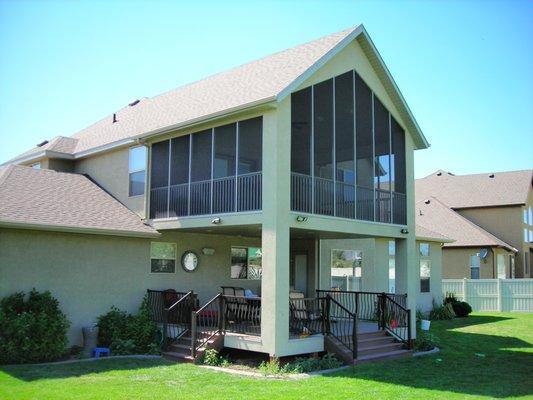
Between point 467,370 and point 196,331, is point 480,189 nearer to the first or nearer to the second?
point 467,370

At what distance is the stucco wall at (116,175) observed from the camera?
17.9 metres

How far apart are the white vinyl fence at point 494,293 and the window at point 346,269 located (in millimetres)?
10716

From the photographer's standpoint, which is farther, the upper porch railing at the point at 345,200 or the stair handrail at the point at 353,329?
the upper porch railing at the point at 345,200

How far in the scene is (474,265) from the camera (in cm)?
3309

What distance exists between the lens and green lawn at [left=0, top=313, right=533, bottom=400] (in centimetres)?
1015

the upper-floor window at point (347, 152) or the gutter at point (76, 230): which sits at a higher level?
the upper-floor window at point (347, 152)

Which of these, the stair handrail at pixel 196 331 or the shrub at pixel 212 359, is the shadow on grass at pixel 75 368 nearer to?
the stair handrail at pixel 196 331

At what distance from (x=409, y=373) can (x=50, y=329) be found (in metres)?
8.37

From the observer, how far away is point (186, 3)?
1414 cm

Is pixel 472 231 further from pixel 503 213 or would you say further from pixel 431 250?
pixel 431 250

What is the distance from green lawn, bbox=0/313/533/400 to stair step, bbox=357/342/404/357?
56 centimetres

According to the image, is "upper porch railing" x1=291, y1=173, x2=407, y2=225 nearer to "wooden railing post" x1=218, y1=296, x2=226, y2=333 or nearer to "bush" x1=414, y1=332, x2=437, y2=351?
"wooden railing post" x1=218, y1=296, x2=226, y2=333

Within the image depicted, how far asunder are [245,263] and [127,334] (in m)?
5.68

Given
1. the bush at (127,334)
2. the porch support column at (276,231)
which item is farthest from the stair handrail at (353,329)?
the bush at (127,334)
